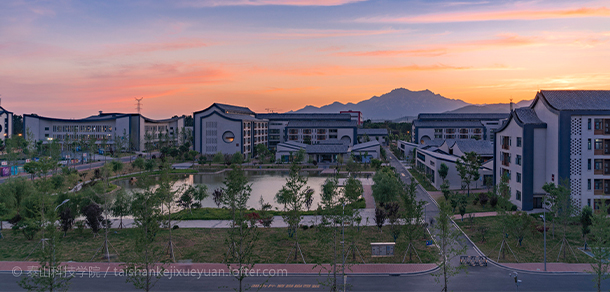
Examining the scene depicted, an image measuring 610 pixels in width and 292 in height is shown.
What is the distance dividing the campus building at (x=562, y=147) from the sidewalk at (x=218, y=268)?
18.3 meters

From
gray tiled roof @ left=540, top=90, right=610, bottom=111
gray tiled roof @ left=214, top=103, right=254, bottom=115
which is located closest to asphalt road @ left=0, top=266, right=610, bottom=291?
gray tiled roof @ left=540, top=90, right=610, bottom=111

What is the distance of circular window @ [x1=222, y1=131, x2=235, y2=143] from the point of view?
78.8 m

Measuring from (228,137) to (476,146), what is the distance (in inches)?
1866

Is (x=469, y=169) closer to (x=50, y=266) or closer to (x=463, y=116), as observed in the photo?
(x=50, y=266)

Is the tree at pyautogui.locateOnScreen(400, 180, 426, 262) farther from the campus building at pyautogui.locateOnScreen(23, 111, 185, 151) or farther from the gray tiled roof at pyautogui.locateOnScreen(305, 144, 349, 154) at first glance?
the campus building at pyautogui.locateOnScreen(23, 111, 185, 151)

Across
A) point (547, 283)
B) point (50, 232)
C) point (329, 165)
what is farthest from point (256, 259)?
point (329, 165)

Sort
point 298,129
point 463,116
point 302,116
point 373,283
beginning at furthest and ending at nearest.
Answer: point 302,116 → point 463,116 → point 298,129 → point 373,283

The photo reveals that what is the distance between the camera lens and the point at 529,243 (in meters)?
25.9

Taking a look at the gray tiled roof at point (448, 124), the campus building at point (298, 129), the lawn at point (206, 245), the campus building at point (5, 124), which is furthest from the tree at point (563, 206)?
the campus building at point (5, 124)

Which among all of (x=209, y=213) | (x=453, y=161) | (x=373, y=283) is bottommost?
(x=373, y=283)

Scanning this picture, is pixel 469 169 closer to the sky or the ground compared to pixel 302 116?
closer to the ground

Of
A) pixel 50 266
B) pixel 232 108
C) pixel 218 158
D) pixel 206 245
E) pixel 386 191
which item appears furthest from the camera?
pixel 232 108

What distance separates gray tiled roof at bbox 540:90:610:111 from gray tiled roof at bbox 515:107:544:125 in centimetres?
235

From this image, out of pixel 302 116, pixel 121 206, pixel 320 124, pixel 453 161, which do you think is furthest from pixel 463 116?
pixel 121 206
